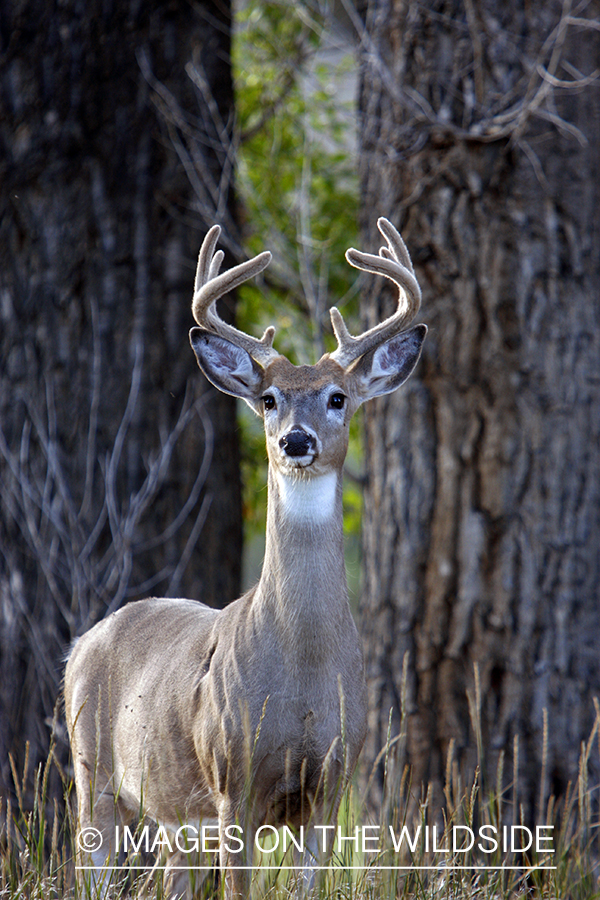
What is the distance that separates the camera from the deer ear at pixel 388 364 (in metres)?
3.74

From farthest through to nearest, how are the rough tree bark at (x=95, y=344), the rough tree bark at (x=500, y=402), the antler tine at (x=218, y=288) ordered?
the rough tree bark at (x=95, y=344)
the rough tree bark at (x=500, y=402)
the antler tine at (x=218, y=288)

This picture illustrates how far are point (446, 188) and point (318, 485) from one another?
2.80 metres

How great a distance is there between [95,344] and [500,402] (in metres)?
2.49

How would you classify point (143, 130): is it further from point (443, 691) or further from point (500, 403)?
point (443, 691)

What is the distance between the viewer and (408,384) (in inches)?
224

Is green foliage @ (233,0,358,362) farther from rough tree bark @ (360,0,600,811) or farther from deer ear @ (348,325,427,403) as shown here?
deer ear @ (348,325,427,403)

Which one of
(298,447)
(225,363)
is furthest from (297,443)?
(225,363)

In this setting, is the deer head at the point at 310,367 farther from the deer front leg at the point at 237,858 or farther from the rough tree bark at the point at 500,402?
the rough tree bark at the point at 500,402

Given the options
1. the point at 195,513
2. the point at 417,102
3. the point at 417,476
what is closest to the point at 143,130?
the point at 417,102

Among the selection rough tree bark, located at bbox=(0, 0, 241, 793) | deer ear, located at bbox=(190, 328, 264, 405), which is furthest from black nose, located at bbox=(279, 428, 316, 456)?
rough tree bark, located at bbox=(0, 0, 241, 793)

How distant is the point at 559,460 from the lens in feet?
17.9

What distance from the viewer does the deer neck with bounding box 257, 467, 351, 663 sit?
10.6 ft

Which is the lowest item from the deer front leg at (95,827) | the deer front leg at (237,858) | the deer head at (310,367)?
the deer front leg at (95,827)

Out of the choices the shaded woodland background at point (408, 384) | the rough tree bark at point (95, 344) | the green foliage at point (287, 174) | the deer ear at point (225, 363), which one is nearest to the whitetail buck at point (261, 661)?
the deer ear at point (225, 363)
